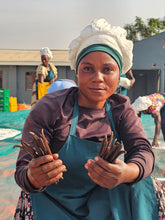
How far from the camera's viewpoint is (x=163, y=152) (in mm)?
5070

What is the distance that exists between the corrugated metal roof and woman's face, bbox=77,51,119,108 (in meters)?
16.2

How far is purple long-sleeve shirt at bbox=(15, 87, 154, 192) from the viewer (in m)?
1.30

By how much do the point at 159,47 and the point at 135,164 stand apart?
534 inches

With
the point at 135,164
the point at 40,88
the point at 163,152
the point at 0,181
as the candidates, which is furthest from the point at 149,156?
the point at 40,88

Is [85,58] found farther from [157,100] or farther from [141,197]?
[157,100]

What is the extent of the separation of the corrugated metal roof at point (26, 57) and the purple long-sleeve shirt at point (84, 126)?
16224mm

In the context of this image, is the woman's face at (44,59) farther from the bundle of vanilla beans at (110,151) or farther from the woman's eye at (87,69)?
the bundle of vanilla beans at (110,151)

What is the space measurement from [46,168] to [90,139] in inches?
17.2

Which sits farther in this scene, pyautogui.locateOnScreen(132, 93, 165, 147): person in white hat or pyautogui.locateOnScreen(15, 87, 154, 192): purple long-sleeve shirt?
pyautogui.locateOnScreen(132, 93, 165, 147): person in white hat

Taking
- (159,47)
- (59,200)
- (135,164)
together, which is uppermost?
(159,47)

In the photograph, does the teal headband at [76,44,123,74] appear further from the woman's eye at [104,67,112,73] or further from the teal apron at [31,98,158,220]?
the teal apron at [31,98,158,220]

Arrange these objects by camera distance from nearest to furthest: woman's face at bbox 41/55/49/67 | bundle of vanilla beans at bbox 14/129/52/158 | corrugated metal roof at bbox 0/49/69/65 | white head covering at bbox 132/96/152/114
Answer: bundle of vanilla beans at bbox 14/129/52/158
white head covering at bbox 132/96/152/114
woman's face at bbox 41/55/49/67
corrugated metal roof at bbox 0/49/69/65

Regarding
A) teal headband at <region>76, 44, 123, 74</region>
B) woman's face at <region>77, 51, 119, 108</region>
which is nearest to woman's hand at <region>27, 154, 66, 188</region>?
woman's face at <region>77, 51, 119, 108</region>

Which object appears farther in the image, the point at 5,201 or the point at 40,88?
the point at 40,88
